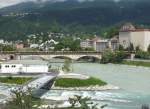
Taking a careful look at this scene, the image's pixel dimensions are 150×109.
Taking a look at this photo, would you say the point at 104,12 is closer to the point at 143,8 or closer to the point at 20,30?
the point at 143,8

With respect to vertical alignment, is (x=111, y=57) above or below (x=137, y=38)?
below

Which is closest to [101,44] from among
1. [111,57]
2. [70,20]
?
[111,57]

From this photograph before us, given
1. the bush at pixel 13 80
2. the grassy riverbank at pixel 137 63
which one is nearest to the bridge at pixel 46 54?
the grassy riverbank at pixel 137 63

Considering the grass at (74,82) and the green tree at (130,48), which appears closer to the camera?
the grass at (74,82)

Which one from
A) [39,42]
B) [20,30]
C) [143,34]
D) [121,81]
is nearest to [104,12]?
[20,30]

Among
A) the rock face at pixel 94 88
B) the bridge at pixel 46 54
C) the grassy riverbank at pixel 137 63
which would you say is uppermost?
the bridge at pixel 46 54

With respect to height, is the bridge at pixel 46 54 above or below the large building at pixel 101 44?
below

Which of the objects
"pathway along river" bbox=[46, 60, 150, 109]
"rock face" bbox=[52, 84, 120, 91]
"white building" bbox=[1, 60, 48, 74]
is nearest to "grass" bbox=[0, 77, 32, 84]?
"rock face" bbox=[52, 84, 120, 91]

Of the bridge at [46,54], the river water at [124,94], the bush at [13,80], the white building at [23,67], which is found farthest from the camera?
the bridge at [46,54]

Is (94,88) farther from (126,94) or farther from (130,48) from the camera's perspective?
(130,48)

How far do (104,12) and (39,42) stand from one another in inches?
3090

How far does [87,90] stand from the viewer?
110 ft

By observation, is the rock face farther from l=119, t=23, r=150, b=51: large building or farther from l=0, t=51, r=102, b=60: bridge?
l=119, t=23, r=150, b=51: large building

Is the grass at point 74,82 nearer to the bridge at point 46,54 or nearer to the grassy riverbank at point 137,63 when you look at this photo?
the grassy riverbank at point 137,63
